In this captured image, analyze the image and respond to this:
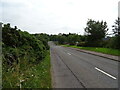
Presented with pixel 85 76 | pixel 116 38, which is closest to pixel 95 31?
pixel 116 38

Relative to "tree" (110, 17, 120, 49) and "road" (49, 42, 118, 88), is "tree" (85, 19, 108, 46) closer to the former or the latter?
"tree" (110, 17, 120, 49)

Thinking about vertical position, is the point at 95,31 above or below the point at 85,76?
above

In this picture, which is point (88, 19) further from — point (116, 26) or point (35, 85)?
point (35, 85)

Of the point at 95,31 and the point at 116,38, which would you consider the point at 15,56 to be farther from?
the point at 95,31

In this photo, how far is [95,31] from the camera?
46500 mm

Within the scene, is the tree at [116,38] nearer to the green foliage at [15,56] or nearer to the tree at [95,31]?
the tree at [95,31]

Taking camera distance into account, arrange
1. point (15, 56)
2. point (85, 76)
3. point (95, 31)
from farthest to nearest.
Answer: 1. point (95, 31)
2. point (85, 76)
3. point (15, 56)

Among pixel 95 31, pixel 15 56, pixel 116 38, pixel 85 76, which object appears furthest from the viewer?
pixel 95 31

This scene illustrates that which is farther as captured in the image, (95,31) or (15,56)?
(95,31)

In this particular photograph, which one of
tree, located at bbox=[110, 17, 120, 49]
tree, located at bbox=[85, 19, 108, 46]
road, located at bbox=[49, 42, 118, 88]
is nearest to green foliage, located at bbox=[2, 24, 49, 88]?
road, located at bbox=[49, 42, 118, 88]

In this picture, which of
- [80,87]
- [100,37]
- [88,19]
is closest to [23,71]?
[80,87]

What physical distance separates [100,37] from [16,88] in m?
43.4

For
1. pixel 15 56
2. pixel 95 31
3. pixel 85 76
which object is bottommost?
pixel 85 76

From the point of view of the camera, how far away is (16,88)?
6227 mm
